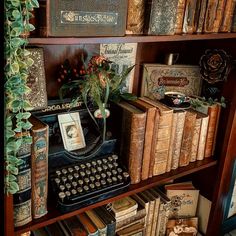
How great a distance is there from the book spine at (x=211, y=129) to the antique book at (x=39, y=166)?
80cm

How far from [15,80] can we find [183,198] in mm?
1190

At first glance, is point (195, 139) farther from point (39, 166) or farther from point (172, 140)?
point (39, 166)

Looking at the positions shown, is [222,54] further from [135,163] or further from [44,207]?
[44,207]

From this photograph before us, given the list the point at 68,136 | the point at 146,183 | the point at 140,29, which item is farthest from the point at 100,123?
the point at 140,29

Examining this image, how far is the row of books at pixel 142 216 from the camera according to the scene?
136cm

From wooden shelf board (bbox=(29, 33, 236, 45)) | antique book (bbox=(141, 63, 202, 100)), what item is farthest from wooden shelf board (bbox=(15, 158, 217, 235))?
wooden shelf board (bbox=(29, 33, 236, 45))

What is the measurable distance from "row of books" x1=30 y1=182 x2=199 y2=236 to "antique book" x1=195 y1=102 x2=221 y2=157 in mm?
276

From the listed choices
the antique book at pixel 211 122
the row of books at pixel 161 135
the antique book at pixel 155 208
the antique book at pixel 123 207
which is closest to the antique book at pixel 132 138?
the row of books at pixel 161 135

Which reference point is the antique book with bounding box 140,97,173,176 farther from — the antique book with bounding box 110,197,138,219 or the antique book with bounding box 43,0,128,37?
the antique book with bounding box 43,0,128,37

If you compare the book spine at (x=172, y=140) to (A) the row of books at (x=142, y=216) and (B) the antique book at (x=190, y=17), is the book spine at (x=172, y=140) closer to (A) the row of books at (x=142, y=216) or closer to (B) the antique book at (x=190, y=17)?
(A) the row of books at (x=142, y=216)

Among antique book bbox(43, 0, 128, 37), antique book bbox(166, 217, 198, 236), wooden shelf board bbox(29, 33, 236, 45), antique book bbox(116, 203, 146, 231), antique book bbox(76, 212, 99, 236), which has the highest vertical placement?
antique book bbox(43, 0, 128, 37)

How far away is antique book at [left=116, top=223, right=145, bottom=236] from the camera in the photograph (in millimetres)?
1510

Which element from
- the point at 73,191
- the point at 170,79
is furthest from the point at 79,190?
the point at 170,79

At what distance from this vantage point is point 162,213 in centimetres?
164
